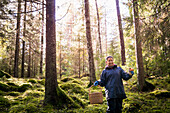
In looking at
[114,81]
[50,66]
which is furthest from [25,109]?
[114,81]

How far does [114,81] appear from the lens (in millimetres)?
4141

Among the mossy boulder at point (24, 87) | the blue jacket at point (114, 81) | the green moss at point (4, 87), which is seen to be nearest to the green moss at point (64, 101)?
the blue jacket at point (114, 81)

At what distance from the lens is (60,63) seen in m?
22.5

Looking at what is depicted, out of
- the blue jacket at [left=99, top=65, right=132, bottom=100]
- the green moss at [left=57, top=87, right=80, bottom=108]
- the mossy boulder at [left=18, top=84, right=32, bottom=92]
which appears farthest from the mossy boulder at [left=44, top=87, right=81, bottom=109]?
the mossy boulder at [left=18, top=84, right=32, bottom=92]

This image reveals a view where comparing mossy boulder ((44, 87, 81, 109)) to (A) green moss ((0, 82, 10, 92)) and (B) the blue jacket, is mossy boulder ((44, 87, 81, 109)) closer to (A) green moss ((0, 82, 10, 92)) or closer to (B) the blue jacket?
(B) the blue jacket

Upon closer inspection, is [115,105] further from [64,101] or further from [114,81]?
[64,101]

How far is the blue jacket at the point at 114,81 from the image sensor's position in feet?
13.3

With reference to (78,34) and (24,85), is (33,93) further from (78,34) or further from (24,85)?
(78,34)

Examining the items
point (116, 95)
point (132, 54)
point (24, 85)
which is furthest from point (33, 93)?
point (132, 54)

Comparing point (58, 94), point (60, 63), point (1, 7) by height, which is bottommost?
point (58, 94)

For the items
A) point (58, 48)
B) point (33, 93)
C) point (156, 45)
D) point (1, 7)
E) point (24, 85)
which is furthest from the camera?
point (58, 48)

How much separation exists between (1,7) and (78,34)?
12.2 m

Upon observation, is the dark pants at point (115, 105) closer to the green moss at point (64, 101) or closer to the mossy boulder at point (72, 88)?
the green moss at point (64, 101)

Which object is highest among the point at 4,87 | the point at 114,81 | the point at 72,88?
the point at 114,81
